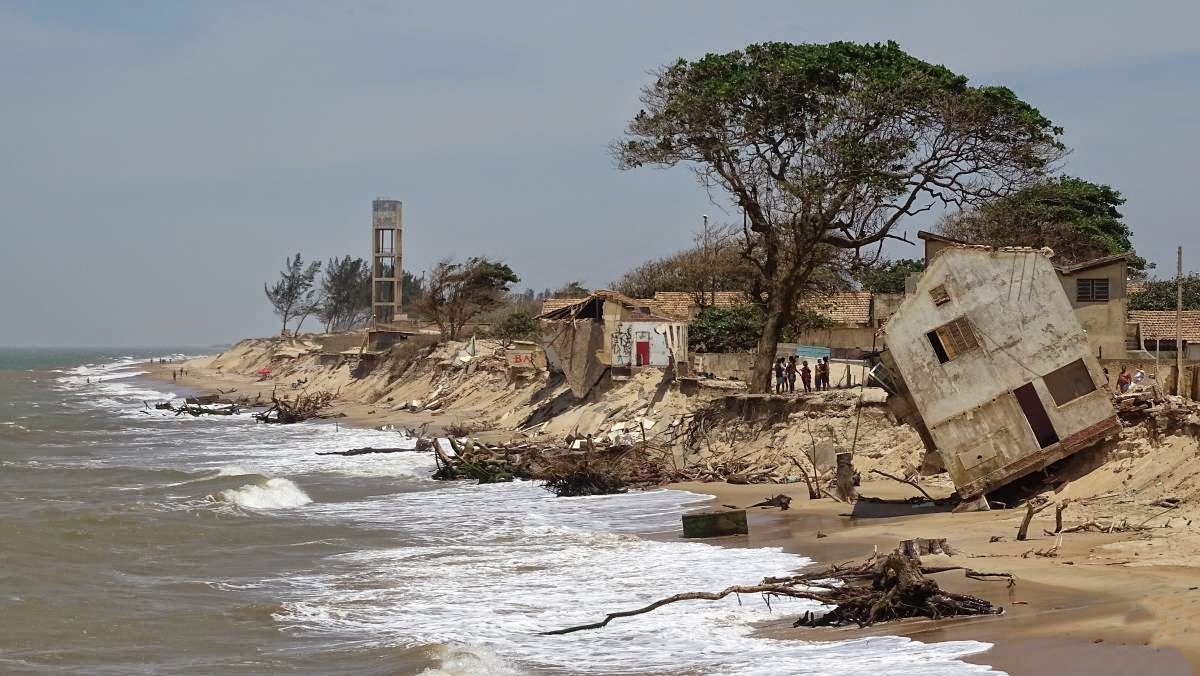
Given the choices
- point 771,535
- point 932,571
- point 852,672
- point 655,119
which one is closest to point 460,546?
point 771,535

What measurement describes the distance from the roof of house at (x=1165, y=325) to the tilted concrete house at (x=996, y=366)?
Answer: 2460 cm

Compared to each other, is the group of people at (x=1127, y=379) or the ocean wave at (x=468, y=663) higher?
the group of people at (x=1127, y=379)

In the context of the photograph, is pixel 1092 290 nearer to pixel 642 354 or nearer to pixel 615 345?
pixel 642 354

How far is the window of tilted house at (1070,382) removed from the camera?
69.3ft

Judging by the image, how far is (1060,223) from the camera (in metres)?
49.8

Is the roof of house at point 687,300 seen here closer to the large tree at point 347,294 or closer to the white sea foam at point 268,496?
the white sea foam at point 268,496

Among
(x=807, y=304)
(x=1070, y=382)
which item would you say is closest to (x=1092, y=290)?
(x=1070, y=382)

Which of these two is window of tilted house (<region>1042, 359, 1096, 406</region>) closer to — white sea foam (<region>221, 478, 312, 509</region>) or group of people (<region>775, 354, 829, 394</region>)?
group of people (<region>775, 354, 829, 394</region>)

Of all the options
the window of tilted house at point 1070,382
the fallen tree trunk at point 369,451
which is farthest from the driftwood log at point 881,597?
the fallen tree trunk at point 369,451

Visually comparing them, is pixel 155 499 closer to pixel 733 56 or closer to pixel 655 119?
pixel 655 119

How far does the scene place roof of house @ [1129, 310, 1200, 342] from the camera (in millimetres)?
44188

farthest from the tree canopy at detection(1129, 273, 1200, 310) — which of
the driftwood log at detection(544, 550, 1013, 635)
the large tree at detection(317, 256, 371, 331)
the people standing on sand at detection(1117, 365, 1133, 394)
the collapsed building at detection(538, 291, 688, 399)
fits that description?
the large tree at detection(317, 256, 371, 331)

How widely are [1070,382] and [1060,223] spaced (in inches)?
1206

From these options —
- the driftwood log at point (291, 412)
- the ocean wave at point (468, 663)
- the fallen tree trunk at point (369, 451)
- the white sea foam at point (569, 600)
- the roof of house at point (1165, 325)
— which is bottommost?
the ocean wave at point (468, 663)
